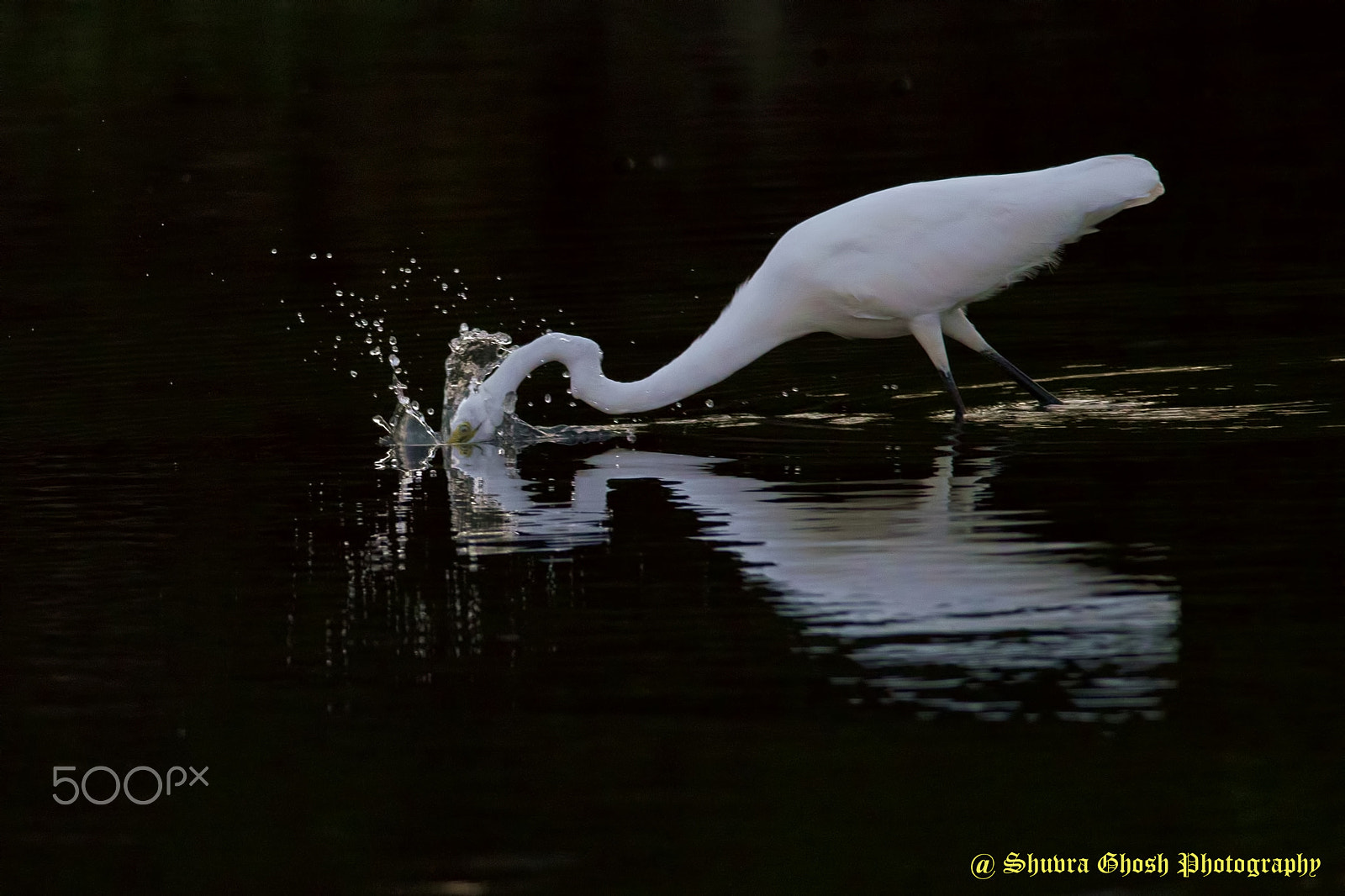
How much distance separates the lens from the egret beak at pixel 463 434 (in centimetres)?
1249

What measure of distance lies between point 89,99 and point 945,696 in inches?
1013

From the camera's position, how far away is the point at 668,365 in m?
12.2

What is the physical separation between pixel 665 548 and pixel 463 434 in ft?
10.0

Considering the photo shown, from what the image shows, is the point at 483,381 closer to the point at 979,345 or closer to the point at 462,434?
the point at 462,434

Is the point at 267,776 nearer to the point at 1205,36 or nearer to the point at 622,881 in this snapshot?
the point at 622,881

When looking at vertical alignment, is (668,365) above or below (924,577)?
above

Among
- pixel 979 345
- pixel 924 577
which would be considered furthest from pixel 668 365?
pixel 924 577

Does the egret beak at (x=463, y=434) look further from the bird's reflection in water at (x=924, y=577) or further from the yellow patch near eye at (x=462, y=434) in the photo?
the bird's reflection in water at (x=924, y=577)

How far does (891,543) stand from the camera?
31.2 ft

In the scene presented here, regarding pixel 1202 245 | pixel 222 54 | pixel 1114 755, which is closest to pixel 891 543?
pixel 1114 755

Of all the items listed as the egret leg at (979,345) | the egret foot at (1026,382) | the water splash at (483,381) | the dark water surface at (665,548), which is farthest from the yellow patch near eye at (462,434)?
the egret foot at (1026,382)

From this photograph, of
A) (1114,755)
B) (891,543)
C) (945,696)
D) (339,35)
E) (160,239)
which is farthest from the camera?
(339,35)

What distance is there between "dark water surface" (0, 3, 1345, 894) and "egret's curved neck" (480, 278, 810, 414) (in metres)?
0.36

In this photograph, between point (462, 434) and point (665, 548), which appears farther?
point (462, 434)
